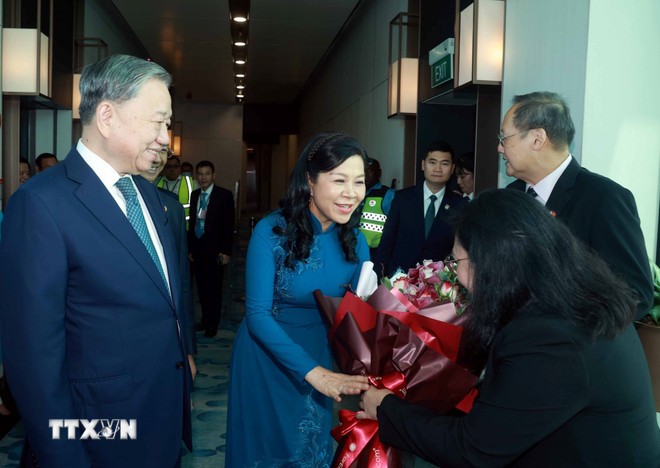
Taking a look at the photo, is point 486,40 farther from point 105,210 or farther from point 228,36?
point 228,36

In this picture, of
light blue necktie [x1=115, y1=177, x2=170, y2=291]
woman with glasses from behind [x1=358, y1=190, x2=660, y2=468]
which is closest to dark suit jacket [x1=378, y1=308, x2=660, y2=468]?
woman with glasses from behind [x1=358, y1=190, x2=660, y2=468]

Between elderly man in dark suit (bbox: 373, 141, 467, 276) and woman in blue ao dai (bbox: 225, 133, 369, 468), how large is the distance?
2415 mm

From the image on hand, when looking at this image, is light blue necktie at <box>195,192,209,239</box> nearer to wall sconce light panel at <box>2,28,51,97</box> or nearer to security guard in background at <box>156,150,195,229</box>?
security guard in background at <box>156,150,195,229</box>

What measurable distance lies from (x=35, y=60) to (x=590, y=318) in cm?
545

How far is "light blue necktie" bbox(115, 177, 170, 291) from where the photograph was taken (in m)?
1.81

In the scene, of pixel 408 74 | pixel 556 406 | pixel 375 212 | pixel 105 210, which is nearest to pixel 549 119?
pixel 556 406

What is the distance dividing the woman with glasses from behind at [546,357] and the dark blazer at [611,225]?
858mm

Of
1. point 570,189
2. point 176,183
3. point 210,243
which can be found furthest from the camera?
point 176,183

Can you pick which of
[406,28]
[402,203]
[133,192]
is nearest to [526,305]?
[133,192]

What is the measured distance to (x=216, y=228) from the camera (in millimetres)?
6793

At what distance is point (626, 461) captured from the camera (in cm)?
137

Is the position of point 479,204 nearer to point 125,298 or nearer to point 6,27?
point 125,298

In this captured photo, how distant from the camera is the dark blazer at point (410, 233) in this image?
4.71m

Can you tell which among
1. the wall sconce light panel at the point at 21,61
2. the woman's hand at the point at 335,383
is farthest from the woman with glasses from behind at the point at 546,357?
the wall sconce light panel at the point at 21,61
